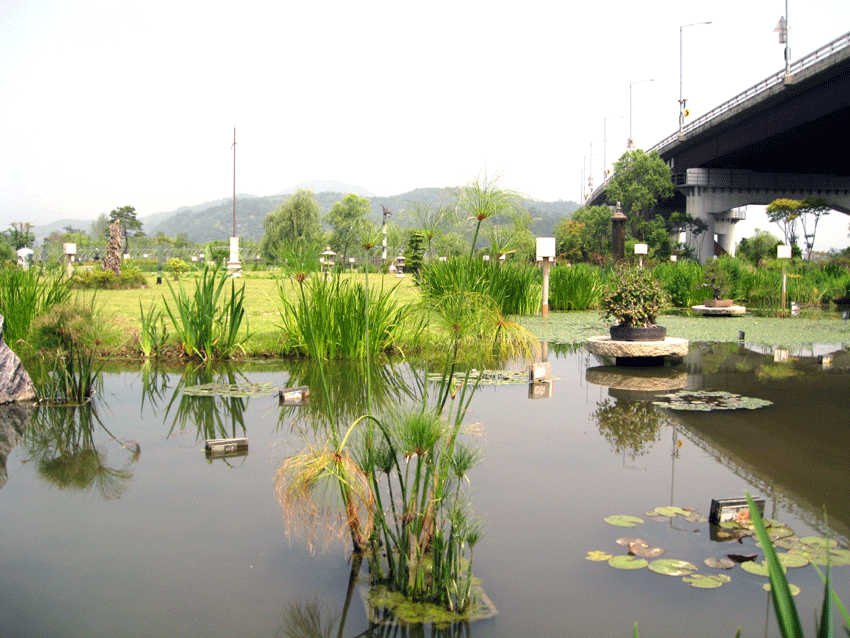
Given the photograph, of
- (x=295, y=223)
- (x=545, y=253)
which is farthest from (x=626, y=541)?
(x=545, y=253)

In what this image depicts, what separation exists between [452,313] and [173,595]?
178 cm

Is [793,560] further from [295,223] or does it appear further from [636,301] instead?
[636,301]

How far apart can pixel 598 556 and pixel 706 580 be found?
0.46 m

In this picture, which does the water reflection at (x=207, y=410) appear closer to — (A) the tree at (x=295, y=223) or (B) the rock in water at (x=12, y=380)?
(B) the rock in water at (x=12, y=380)

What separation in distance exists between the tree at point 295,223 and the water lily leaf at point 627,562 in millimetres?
2529

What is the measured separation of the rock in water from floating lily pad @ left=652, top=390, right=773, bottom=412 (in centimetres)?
575

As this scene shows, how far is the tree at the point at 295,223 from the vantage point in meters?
5.22

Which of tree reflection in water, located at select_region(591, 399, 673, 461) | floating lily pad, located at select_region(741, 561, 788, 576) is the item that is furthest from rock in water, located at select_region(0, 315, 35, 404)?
floating lily pad, located at select_region(741, 561, 788, 576)

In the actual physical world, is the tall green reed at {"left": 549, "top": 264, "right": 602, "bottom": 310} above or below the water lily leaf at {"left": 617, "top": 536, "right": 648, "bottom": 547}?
Result: above

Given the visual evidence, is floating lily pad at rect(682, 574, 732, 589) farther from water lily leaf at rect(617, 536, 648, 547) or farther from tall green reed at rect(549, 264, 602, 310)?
tall green reed at rect(549, 264, 602, 310)

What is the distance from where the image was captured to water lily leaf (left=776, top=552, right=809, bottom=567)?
2.97 metres

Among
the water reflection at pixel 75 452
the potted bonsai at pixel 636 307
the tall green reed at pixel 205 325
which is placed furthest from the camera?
the potted bonsai at pixel 636 307

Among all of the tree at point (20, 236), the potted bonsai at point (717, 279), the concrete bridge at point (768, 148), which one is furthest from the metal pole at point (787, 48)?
the tree at point (20, 236)

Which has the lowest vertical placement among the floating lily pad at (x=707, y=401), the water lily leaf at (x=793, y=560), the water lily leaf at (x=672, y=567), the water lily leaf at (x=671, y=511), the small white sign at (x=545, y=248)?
the water lily leaf at (x=672, y=567)
